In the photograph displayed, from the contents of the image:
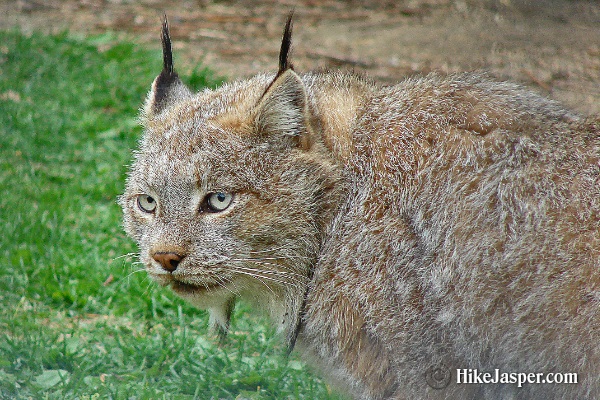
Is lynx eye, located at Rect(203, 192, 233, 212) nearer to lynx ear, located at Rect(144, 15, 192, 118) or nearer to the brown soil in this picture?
lynx ear, located at Rect(144, 15, 192, 118)

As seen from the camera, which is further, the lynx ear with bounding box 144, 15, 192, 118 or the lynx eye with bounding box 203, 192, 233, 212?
the lynx ear with bounding box 144, 15, 192, 118

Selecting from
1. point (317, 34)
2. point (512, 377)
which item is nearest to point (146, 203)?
point (512, 377)


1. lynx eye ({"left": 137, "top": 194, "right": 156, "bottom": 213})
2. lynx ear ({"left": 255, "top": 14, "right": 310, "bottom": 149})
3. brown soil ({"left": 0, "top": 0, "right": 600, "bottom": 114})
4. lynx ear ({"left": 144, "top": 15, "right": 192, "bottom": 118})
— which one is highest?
brown soil ({"left": 0, "top": 0, "right": 600, "bottom": 114})

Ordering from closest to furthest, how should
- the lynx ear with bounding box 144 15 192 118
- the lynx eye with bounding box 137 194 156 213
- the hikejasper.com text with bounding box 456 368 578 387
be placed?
the hikejasper.com text with bounding box 456 368 578 387 → the lynx eye with bounding box 137 194 156 213 → the lynx ear with bounding box 144 15 192 118

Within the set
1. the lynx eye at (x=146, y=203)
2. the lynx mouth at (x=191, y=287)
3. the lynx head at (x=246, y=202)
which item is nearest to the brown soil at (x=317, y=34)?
the lynx head at (x=246, y=202)

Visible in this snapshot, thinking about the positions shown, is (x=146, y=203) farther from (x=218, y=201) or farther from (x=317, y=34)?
(x=317, y=34)

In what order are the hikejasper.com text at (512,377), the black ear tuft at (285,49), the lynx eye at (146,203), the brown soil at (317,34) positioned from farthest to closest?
1. the brown soil at (317,34)
2. the lynx eye at (146,203)
3. the black ear tuft at (285,49)
4. the hikejasper.com text at (512,377)

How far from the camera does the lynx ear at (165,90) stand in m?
4.94

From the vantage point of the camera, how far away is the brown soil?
7.94m

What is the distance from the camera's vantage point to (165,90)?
16.5ft

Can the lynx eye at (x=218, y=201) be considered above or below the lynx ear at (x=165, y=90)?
below

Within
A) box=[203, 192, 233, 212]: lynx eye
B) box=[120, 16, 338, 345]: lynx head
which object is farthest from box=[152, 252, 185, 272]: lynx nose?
box=[203, 192, 233, 212]: lynx eye

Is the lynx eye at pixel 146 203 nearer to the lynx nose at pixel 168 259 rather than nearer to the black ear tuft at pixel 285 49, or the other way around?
the lynx nose at pixel 168 259

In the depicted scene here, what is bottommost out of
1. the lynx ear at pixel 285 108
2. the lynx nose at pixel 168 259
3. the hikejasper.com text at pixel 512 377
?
the hikejasper.com text at pixel 512 377
